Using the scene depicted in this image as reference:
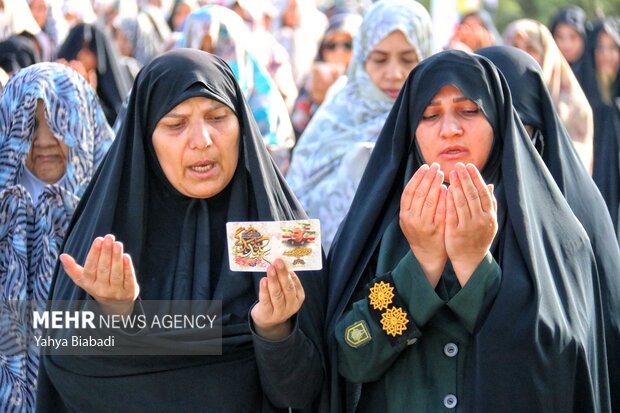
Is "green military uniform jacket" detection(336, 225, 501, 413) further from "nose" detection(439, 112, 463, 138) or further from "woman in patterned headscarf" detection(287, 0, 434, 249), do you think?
"woman in patterned headscarf" detection(287, 0, 434, 249)

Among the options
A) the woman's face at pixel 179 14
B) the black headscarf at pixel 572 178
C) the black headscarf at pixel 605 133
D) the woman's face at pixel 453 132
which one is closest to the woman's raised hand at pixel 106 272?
the woman's face at pixel 453 132

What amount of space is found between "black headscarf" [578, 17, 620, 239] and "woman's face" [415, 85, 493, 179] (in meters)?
2.75

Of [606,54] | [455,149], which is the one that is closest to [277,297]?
[455,149]

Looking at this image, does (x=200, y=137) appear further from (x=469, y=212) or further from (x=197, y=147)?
(x=469, y=212)

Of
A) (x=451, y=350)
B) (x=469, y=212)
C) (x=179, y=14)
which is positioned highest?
(x=179, y=14)

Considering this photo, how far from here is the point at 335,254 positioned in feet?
15.5

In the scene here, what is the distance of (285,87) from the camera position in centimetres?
1060

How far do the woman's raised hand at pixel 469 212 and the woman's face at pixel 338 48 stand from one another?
6315 mm

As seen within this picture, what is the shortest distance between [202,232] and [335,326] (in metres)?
0.60

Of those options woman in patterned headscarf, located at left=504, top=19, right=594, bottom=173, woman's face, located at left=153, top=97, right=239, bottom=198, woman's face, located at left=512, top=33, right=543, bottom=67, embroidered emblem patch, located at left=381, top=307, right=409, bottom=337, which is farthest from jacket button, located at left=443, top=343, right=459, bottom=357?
woman's face, located at left=512, top=33, right=543, bottom=67

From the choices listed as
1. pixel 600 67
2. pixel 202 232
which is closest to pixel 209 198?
pixel 202 232

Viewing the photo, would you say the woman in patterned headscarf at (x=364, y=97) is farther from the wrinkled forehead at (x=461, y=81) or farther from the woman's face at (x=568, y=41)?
the woman's face at (x=568, y=41)

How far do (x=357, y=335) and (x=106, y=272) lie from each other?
827 mm

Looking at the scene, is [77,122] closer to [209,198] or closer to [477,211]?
[209,198]
